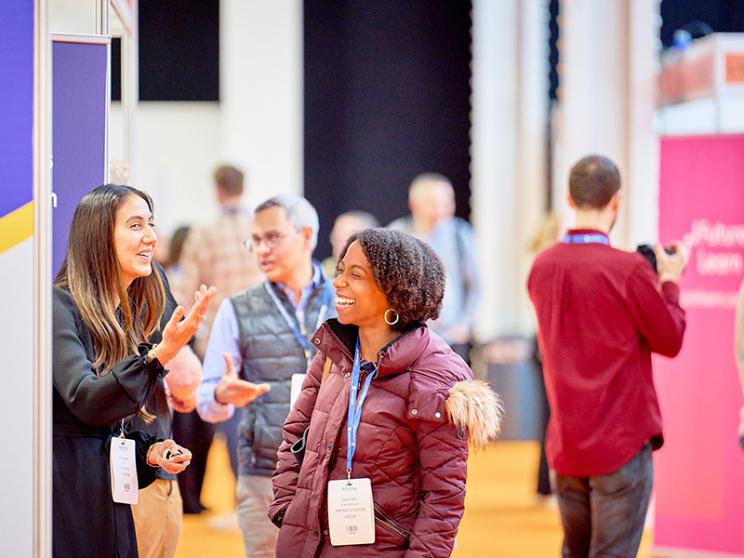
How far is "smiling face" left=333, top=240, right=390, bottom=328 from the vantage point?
288cm

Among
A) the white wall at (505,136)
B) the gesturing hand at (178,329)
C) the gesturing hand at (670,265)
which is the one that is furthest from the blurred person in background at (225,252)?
the white wall at (505,136)

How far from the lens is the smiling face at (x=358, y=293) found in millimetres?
2877

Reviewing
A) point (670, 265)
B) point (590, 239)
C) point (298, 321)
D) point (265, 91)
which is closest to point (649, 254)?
point (670, 265)

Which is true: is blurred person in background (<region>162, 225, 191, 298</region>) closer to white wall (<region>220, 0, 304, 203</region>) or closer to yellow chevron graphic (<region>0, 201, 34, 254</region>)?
white wall (<region>220, 0, 304, 203</region>)

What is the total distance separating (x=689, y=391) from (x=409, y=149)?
556cm

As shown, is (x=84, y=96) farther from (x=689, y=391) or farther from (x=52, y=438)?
(x=689, y=391)

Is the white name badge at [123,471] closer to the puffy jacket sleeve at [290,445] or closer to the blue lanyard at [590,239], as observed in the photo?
the puffy jacket sleeve at [290,445]

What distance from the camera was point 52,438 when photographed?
280cm

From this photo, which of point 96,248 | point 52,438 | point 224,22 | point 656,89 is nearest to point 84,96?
point 96,248

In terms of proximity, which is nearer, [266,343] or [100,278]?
[100,278]

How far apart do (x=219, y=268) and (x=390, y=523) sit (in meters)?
4.08

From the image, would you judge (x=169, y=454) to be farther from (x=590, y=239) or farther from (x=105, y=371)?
(x=590, y=239)

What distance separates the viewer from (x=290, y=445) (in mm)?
2992

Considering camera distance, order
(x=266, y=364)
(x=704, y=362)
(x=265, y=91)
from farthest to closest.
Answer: (x=265, y=91) → (x=704, y=362) → (x=266, y=364)
